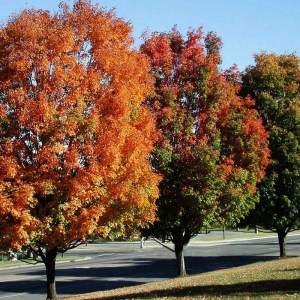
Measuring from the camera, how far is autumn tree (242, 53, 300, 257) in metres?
26.9

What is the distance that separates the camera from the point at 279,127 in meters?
26.9

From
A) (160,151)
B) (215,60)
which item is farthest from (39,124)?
(215,60)

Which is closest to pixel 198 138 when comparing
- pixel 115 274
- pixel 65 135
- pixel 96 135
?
pixel 96 135

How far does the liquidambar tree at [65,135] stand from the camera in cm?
1405

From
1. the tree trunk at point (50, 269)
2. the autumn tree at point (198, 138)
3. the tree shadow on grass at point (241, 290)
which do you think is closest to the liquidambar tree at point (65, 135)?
the tree trunk at point (50, 269)

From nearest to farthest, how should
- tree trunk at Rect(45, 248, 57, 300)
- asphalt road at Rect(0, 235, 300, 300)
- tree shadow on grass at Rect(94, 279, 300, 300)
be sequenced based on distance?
1. tree shadow on grass at Rect(94, 279, 300, 300)
2. tree trunk at Rect(45, 248, 57, 300)
3. asphalt road at Rect(0, 235, 300, 300)

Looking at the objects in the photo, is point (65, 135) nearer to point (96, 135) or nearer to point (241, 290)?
point (96, 135)

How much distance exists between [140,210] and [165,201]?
17.4 ft

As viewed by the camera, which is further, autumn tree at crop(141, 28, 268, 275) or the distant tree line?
autumn tree at crop(141, 28, 268, 275)

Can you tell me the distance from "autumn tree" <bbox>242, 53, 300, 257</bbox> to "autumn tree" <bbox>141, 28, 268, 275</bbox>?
4451mm

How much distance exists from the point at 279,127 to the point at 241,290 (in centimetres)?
1458

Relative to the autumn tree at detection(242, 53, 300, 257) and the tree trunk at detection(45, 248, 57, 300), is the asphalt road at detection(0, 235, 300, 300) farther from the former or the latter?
the autumn tree at detection(242, 53, 300, 257)

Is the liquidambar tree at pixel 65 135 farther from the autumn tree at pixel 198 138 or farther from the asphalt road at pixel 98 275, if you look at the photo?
the asphalt road at pixel 98 275

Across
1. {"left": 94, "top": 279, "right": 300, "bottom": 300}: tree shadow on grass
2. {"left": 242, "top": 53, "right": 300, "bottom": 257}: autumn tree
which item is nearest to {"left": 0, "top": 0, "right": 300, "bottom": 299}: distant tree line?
{"left": 94, "top": 279, "right": 300, "bottom": 300}: tree shadow on grass
